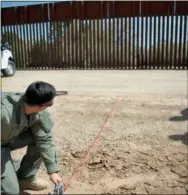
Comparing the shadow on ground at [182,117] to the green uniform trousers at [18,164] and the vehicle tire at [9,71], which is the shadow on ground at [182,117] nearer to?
the green uniform trousers at [18,164]

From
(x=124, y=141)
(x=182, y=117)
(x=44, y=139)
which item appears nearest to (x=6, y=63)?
(x=182, y=117)

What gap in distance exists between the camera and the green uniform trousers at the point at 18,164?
9.96ft

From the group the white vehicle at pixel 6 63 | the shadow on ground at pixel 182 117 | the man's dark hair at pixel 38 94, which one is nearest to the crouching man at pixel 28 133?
the man's dark hair at pixel 38 94

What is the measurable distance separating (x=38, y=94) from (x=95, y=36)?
12.1 m

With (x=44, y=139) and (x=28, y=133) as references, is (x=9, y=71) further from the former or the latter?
(x=44, y=139)

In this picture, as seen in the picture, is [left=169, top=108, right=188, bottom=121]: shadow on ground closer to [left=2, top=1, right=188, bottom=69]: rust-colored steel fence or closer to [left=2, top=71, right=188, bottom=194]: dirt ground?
[left=2, top=71, right=188, bottom=194]: dirt ground

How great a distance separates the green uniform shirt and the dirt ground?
71 centimetres

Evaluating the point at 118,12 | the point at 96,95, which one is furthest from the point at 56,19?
the point at 96,95

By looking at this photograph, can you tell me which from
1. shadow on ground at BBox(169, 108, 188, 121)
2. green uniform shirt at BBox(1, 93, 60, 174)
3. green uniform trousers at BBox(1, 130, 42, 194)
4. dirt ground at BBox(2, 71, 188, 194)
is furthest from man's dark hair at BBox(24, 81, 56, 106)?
shadow on ground at BBox(169, 108, 188, 121)

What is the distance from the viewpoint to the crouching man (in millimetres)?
2789

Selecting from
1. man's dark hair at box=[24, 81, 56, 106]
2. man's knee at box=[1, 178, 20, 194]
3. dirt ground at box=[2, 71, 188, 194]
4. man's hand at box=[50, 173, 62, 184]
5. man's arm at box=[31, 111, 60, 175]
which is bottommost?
dirt ground at box=[2, 71, 188, 194]

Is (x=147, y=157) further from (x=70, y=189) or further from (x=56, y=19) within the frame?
(x=56, y=19)

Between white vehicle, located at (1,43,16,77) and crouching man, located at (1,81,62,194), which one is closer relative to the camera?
crouching man, located at (1,81,62,194)

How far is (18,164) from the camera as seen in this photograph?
12.1ft
